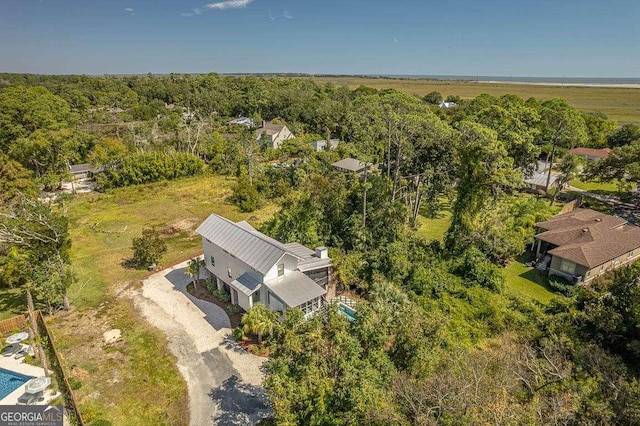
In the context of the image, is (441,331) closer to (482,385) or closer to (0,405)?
(482,385)

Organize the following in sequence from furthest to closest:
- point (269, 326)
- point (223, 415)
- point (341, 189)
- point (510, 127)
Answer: point (510, 127) < point (341, 189) < point (269, 326) < point (223, 415)

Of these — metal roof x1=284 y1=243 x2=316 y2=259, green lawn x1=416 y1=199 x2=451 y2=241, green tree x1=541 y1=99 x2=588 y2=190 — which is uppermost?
green tree x1=541 y1=99 x2=588 y2=190

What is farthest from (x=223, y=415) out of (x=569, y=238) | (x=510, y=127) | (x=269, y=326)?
(x=510, y=127)

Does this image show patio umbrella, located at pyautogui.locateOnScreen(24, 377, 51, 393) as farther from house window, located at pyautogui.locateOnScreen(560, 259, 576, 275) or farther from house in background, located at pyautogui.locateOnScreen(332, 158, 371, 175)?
house in background, located at pyautogui.locateOnScreen(332, 158, 371, 175)

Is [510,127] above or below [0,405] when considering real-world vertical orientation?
above

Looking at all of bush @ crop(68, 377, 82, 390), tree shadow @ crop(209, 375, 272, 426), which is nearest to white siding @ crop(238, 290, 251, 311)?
tree shadow @ crop(209, 375, 272, 426)

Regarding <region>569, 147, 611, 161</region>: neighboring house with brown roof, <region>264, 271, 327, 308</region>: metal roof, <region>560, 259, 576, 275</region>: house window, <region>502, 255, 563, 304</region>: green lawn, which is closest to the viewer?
<region>264, 271, 327, 308</region>: metal roof

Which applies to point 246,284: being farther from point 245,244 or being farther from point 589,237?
point 589,237
